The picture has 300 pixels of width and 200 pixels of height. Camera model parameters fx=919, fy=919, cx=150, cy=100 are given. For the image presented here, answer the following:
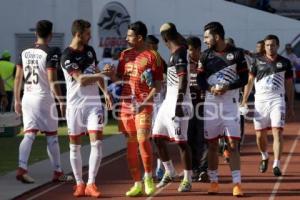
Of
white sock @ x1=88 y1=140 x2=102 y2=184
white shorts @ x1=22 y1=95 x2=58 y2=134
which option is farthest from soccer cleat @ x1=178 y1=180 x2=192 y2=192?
white shorts @ x1=22 y1=95 x2=58 y2=134

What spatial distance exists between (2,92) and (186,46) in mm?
2803

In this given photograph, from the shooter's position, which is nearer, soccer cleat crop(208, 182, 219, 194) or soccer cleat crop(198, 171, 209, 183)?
soccer cleat crop(208, 182, 219, 194)

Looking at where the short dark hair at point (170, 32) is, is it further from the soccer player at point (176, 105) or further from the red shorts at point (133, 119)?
the red shorts at point (133, 119)

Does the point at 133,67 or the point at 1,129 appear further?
the point at 1,129

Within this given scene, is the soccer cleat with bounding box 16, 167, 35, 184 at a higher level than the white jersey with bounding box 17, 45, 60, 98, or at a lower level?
lower

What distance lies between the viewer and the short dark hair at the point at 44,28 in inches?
491

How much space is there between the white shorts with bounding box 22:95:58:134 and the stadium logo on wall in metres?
19.2

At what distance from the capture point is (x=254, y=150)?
17.4 m

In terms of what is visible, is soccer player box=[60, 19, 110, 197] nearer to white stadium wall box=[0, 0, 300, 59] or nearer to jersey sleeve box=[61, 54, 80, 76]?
jersey sleeve box=[61, 54, 80, 76]

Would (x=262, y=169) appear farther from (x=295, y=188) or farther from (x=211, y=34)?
(x=211, y=34)

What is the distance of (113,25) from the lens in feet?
108

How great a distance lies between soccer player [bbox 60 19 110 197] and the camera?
11.4 m

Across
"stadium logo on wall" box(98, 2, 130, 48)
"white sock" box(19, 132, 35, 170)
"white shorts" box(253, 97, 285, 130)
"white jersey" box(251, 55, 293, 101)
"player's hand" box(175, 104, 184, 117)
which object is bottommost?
"white sock" box(19, 132, 35, 170)

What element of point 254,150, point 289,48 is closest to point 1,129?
point 254,150
